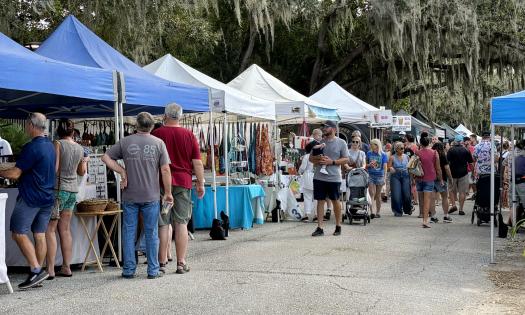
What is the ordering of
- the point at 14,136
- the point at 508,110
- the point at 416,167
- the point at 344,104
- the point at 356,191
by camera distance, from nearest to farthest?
the point at 508,110 < the point at 416,167 < the point at 356,191 < the point at 14,136 < the point at 344,104

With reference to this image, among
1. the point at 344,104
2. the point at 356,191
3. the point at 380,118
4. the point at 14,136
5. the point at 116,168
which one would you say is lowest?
the point at 356,191

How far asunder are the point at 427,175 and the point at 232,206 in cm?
368

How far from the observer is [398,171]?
15.4 meters

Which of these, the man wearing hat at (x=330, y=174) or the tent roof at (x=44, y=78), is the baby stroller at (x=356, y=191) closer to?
the man wearing hat at (x=330, y=174)

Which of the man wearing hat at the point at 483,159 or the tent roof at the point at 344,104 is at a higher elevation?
the tent roof at the point at 344,104

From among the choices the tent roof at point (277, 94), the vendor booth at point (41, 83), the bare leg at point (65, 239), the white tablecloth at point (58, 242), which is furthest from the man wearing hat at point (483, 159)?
the bare leg at point (65, 239)

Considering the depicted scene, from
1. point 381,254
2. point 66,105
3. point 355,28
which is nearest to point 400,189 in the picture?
point 381,254

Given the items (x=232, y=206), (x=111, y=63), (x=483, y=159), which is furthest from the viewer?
(x=483, y=159)

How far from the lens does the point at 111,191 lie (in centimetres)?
964

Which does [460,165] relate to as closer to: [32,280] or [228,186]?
[228,186]

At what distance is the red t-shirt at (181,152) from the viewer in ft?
27.3

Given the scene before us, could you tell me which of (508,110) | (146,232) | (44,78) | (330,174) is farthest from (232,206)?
(44,78)

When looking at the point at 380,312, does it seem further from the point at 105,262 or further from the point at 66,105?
the point at 66,105

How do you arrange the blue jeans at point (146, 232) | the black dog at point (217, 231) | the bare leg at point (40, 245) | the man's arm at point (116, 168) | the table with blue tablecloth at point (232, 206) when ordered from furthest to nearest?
1. the table with blue tablecloth at point (232, 206)
2. the black dog at point (217, 231)
3. the blue jeans at point (146, 232)
4. the man's arm at point (116, 168)
5. the bare leg at point (40, 245)
